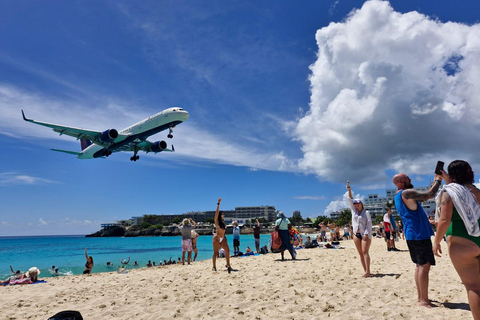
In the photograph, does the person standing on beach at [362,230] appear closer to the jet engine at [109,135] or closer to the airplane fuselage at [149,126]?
the airplane fuselage at [149,126]

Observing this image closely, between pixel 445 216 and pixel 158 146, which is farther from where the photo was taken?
pixel 158 146

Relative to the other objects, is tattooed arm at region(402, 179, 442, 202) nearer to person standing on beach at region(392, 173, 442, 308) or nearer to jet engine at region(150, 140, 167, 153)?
person standing on beach at region(392, 173, 442, 308)

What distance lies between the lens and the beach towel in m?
2.81

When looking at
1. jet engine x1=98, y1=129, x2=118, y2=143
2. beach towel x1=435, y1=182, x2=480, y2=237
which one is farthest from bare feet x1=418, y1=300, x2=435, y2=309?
jet engine x1=98, y1=129, x2=118, y2=143

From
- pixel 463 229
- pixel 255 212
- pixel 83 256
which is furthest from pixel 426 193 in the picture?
pixel 255 212

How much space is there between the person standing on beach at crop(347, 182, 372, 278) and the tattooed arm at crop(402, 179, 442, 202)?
268 centimetres

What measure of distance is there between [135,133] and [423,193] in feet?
98.1

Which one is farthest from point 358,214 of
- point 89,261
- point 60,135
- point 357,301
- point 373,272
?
point 60,135

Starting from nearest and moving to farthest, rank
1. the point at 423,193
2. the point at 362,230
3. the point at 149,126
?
the point at 423,193 → the point at 362,230 → the point at 149,126

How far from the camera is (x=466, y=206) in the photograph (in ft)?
9.43

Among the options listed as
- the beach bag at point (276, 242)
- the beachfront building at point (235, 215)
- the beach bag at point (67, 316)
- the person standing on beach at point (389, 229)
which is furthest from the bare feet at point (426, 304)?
the beachfront building at point (235, 215)

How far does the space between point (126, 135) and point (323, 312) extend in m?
29.7

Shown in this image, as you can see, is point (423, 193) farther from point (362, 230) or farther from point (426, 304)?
point (362, 230)

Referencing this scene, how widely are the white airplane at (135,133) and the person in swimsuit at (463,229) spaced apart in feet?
86.8
